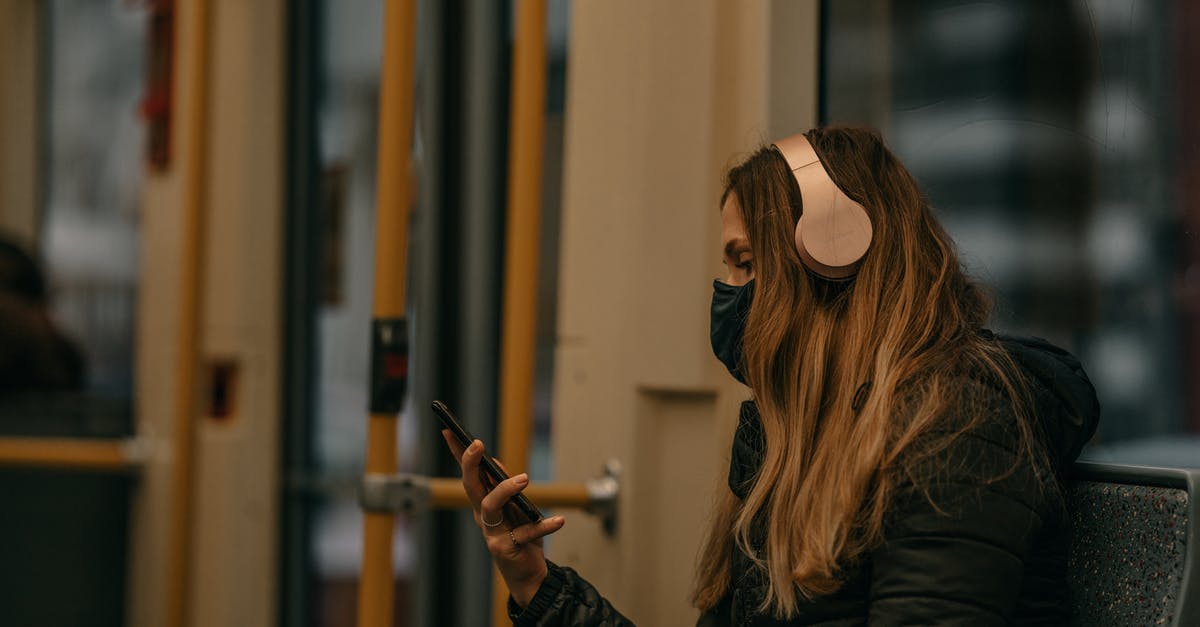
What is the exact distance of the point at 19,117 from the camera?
14.4 feet

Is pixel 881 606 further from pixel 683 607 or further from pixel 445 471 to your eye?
pixel 445 471

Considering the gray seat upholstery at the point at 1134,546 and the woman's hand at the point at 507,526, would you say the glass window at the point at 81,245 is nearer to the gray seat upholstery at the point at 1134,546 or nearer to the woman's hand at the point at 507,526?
the woman's hand at the point at 507,526

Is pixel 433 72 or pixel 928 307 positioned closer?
pixel 928 307

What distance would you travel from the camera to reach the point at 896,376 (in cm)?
111

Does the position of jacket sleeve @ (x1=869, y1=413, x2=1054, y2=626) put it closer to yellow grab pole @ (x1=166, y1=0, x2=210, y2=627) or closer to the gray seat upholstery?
the gray seat upholstery

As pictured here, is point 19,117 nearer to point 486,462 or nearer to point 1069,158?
point 486,462

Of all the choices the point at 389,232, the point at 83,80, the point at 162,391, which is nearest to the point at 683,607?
the point at 389,232

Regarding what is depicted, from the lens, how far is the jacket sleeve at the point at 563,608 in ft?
4.45

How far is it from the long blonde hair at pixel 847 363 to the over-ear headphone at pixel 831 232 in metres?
0.02

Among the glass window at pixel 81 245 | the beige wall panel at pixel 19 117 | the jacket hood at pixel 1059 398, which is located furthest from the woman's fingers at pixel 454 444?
the beige wall panel at pixel 19 117

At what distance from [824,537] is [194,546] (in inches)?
88.2

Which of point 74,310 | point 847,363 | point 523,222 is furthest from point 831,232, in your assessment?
point 74,310

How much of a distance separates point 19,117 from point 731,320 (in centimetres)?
388

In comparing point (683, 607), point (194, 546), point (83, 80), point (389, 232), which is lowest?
point (194, 546)
